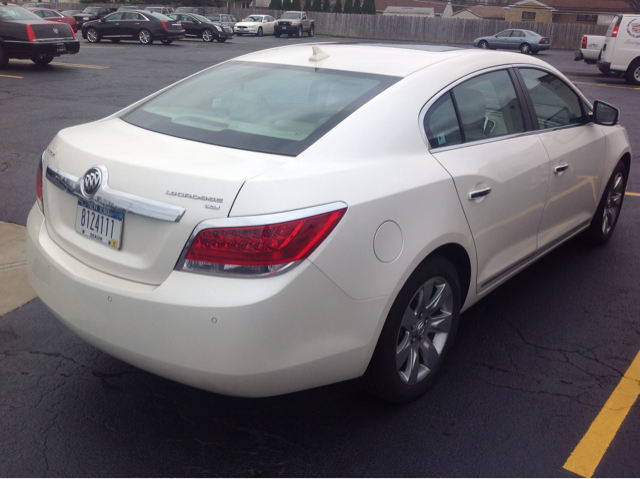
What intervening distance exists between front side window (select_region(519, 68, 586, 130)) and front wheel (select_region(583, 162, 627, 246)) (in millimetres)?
834

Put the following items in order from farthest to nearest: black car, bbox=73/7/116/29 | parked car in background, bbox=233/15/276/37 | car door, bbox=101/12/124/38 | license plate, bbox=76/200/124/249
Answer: parked car in background, bbox=233/15/276/37 < black car, bbox=73/7/116/29 < car door, bbox=101/12/124/38 < license plate, bbox=76/200/124/249

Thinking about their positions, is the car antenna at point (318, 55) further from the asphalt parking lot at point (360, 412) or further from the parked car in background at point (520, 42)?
the parked car in background at point (520, 42)

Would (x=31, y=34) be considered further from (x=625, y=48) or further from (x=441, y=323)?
(x=625, y=48)

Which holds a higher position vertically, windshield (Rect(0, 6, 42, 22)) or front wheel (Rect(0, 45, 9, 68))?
windshield (Rect(0, 6, 42, 22))

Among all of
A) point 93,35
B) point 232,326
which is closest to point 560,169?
point 232,326

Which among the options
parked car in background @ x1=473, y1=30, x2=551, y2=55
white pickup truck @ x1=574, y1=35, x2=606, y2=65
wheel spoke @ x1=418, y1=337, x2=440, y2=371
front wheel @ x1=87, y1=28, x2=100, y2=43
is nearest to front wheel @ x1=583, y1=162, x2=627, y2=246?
wheel spoke @ x1=418, y1=337, x2=440, y2=371

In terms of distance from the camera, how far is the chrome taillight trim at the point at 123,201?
7.79 ft

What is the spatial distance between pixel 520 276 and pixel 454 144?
1863 millimetres

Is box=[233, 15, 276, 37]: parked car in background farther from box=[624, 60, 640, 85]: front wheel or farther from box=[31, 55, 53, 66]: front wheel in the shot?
box=[624, 60, 640, 85]: front wheel

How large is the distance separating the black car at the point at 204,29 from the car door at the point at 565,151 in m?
31.8

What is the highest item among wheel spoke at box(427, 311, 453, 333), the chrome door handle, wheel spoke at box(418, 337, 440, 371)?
the chrome door handle

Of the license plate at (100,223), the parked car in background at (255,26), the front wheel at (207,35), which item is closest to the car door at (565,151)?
the license plate at (100,223)

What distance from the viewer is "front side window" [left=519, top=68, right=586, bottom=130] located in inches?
156

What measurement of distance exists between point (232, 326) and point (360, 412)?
1.04 metres
